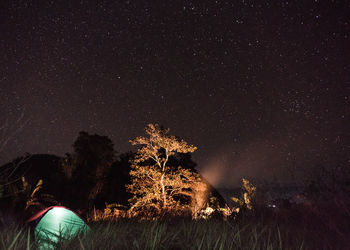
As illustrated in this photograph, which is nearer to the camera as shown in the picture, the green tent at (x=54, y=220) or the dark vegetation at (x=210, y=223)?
the dark vegetation at (x=210, y=223)

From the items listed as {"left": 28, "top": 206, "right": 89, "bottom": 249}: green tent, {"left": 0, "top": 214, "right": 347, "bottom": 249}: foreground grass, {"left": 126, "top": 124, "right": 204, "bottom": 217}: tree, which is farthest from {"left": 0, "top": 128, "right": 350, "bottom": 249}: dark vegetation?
{"left": 126, "top": 124, "right": 204, "bottom": 217}: tree

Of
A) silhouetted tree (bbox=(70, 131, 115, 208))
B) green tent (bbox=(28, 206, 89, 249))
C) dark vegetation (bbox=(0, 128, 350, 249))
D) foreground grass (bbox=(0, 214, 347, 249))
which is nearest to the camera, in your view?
foreground grass (bbox=(0, 214, 347, 249))

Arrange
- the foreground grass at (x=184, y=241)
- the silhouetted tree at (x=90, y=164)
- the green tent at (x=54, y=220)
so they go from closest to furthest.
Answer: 1. the foreground grass at (x=184, y=241)
2. the green tent at (x=54, y=220)
3. the silhouetted tree at (x=90, y=164)

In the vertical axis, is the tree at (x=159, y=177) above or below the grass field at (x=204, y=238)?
above

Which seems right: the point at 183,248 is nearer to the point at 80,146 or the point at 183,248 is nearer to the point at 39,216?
the point at 39,216

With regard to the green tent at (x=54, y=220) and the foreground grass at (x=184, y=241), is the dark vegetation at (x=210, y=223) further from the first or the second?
the green tent at (x=54, y=220)

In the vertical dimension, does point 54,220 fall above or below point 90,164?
below

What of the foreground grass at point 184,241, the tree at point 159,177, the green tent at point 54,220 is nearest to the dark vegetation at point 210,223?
the foreground grass at point 184,241

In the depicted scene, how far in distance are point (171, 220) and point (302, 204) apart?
2.39 metres

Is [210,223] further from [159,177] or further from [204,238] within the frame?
[159,177]

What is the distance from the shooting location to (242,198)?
6.41 metres

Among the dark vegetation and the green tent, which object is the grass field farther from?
the green tent

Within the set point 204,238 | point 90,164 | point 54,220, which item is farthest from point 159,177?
point 204,238

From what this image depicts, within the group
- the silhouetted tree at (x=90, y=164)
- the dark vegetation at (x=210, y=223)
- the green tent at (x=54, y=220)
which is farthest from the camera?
the silhouetted tree at (x=90, y=164)
